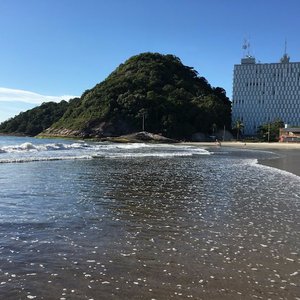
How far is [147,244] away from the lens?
8.83m

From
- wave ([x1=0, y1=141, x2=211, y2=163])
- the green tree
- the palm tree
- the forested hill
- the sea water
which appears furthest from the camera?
the palm tree

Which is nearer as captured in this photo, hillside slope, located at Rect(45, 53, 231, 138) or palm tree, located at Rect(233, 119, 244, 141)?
hillside slope, located at Rect(45, 53, 231, 138)

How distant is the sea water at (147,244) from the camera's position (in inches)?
250

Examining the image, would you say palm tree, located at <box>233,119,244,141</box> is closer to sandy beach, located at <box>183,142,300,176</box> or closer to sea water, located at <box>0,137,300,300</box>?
sandy beach, located at <box>183,142,300,176</box>

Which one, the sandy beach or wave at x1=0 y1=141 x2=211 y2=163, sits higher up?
wave at x1=0 y1=141 x2=211 y2=163

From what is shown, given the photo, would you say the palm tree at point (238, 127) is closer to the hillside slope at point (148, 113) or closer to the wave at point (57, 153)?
the hillside slope at point (148, 113)

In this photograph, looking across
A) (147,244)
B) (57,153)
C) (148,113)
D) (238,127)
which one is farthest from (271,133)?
(147,244)

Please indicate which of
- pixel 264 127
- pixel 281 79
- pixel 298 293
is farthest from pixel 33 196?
pixel 281 79

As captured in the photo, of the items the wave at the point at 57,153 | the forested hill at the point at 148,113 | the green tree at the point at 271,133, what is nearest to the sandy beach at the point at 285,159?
the wave at the point at 57,153

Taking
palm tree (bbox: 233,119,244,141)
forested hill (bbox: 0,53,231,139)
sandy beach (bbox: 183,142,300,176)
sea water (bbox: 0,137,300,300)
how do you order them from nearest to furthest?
sea water (bbox: 0,137,300,300) < sandy beach (bbox: 183,142,300,176) < forested hill (bbox: 0,53,231,139) < palm tree (bbox: 233,119,244,141)

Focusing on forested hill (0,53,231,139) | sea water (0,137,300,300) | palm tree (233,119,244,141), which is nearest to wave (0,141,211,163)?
sea water (0,137,300,300)

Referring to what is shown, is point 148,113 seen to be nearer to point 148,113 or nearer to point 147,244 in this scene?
point 148,113

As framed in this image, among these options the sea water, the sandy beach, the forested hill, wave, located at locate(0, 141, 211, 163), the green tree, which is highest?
the forested hill

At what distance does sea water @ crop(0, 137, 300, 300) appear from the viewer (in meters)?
6.36
